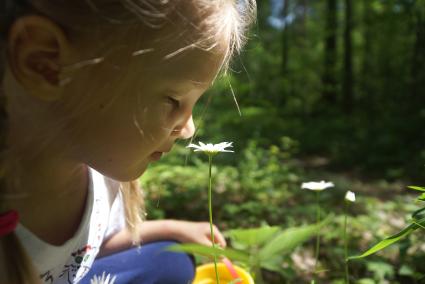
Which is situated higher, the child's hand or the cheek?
the cheek

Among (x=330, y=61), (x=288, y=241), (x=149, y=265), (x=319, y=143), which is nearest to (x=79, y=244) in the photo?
(x=149, y=265)

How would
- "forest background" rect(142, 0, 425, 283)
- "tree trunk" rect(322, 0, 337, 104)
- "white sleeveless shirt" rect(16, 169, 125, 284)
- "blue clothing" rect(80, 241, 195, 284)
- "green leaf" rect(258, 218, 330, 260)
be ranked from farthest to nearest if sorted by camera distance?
"tree trunk" rect(322, 0, 337, 104) → "forest background" rect(142, 0, 425, 283) → "blue clothing" rect(80, 241, 195, 284) → "white sleeveless shirt" rect(16, 169, 125, 284) → "green leaf" rect(258, 218, 330, 260)

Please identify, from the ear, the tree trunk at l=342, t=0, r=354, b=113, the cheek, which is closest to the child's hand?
the cheek

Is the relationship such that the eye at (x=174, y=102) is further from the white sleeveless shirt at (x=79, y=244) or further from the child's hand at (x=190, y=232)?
the child's hand at (x=190, y=232)

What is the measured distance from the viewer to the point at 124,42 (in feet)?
1.89

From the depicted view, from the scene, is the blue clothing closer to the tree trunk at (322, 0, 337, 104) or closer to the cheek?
the cheek

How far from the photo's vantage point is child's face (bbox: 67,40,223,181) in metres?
0.59

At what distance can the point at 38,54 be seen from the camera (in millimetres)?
561

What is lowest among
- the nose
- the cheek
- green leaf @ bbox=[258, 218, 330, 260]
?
green leaf @ bbox=[258, 218, 330, 260]

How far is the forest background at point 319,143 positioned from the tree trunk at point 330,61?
22mm

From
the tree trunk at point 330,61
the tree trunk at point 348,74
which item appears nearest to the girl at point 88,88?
the tree trunk at point 348,74

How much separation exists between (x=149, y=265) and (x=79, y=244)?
24 cm

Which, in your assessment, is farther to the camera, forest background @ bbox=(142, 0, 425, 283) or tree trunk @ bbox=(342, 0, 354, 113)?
tree trunk @ bbox=(342, 0, 354, 113)

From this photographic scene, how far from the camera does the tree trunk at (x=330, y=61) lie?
8625mm
